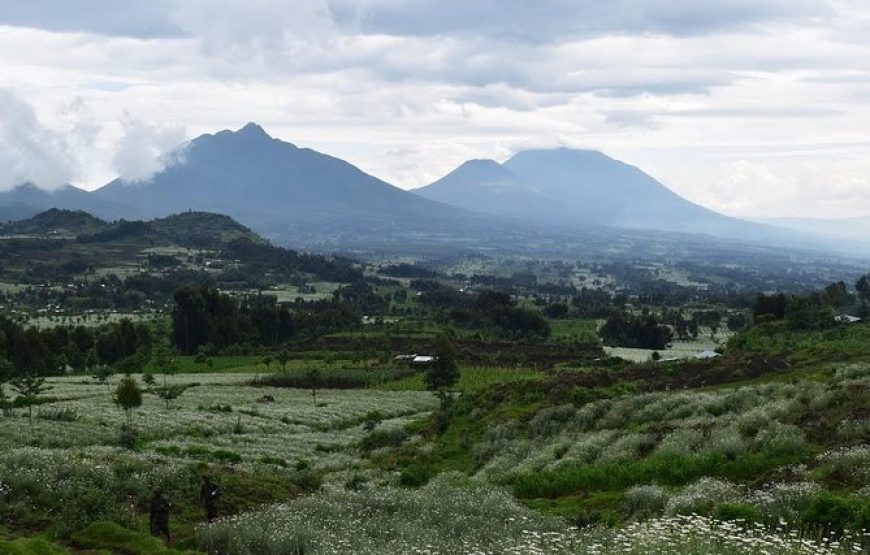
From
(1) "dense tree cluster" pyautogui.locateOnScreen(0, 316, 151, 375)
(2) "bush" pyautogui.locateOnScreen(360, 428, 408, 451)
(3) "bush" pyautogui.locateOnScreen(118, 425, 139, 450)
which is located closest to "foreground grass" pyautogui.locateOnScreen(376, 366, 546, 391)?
(1) "dense tree cluster" pyautogui.locateOnScreen(0, 316, 151, 375)

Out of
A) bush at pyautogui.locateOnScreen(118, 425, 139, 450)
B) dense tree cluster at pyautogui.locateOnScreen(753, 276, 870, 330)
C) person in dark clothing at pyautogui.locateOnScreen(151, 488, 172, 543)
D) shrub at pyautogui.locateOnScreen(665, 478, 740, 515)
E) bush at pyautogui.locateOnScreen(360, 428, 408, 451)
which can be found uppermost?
shrub at pyautogui.locateOnScreen(665, 478, 740, 515)

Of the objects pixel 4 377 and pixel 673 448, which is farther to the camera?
pixel 4 377

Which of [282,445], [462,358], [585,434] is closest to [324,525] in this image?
[585,434]

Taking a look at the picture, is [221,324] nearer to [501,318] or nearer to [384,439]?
[501,318]

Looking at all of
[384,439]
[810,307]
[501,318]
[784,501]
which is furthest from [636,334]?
[784,501]

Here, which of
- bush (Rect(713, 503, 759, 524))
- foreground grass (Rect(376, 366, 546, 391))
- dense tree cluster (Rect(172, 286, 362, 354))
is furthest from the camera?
dense tree cluster (Rect(172, 286, 362, 354))

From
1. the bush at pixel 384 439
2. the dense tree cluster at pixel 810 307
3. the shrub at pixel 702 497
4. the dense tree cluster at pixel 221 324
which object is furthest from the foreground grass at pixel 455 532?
the dense tree cluster at pixel 221 324

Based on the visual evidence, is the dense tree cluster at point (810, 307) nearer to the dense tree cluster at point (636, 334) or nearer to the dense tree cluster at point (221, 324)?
the dense tree cluster at point (636, 334)

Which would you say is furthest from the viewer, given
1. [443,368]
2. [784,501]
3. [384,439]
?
[443,368]

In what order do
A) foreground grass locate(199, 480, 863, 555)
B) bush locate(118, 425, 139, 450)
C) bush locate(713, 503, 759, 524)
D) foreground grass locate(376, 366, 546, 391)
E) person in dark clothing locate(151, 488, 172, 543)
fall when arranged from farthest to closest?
1. foreground grass locate(376, 366, 546, 391)
2. bush locate(118, 425, 139, 450)
3. person in dark clothing locate(151, 488, 172, 543)
4. bush locate(713, 503, 759, 524)
5. foreground grass locate(199, 480, 863, 555)

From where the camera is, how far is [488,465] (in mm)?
34000

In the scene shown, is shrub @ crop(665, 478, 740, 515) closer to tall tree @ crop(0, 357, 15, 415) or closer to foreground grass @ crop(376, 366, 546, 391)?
tall tree @ crop(0, 357, 15, 415)

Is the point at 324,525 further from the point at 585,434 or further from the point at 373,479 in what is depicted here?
the point at 585,434

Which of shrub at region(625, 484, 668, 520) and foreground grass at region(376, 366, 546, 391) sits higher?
shrub at region(625, 484, 668, 520)
